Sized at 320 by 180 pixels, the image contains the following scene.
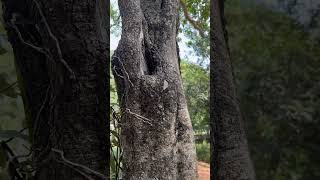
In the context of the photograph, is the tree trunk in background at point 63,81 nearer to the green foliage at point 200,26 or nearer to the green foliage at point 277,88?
the green foliage at point 277,88

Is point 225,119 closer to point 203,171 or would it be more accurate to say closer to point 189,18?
point 189,18

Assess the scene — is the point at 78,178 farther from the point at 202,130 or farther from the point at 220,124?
the point at 202,130

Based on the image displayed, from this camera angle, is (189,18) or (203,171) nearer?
(189,18)

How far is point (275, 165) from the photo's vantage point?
85 centimetres

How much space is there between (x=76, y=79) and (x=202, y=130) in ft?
25.9

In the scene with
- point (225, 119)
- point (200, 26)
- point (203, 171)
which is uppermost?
point (200, 26)

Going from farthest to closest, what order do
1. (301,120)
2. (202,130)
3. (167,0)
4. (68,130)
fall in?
1. (202,130)
2. (167,0)
3. (301,120)
4. (68,130)

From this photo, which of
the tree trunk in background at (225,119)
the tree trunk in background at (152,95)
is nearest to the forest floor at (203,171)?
the tree trunk in background at (152,95)

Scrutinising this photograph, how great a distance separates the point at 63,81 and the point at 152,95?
8.74 ft

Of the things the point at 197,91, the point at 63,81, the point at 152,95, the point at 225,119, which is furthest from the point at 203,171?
the point at 63,81

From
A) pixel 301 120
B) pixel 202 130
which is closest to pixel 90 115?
pixel 301 120

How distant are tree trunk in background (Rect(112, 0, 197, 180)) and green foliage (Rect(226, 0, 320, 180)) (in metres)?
2.33

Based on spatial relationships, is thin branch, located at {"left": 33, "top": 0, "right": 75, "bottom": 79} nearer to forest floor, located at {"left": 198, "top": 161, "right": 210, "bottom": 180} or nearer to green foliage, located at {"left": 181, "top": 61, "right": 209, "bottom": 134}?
forest floor, located at {"left": 198, "top": 161, "right": 210, "bottom": 180}

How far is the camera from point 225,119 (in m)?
0.85
